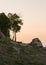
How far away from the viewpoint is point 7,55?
20859mm

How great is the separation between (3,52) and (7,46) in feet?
6.73

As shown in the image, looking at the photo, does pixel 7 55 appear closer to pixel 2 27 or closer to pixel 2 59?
pixel 2 59

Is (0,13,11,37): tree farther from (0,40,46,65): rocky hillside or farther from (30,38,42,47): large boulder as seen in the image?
(0,40,46,65): rocky hillside

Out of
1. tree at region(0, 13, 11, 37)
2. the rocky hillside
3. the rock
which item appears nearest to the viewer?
the rocky hillside

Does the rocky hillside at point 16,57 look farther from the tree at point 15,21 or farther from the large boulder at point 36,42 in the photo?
the tree at point 15,21

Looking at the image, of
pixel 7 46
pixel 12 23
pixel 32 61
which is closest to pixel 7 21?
pixel 12 23

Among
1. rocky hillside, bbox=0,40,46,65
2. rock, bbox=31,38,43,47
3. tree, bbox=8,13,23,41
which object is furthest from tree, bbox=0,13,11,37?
rocky hillside, bbox=0,40,46,65

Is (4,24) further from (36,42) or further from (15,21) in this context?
(36,42)

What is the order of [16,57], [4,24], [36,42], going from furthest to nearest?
[4,24], [36,42], [16,57]

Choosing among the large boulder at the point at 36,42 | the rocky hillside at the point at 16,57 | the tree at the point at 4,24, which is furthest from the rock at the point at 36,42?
the tree at the point at 4,24

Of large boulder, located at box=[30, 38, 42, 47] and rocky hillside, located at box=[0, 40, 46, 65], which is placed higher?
large boulder, located at box=[30, 38, 42, 47]

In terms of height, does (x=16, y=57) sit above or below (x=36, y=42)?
below

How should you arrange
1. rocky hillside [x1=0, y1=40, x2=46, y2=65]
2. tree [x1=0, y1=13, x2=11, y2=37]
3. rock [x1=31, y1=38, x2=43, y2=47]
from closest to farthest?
rocky hillside [x1=0, y1=40, x2=46, y2=65], rock [x1=31, y1=38, x2=43, y2=47], tree [x1=0, y1=13, x2=11, y2=37]

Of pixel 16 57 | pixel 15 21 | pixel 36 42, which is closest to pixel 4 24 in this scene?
pixel 15 21
